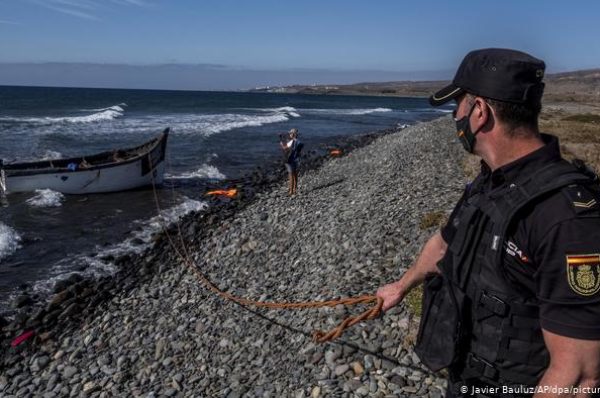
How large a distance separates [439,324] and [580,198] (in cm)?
116

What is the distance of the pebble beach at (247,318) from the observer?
243 inches

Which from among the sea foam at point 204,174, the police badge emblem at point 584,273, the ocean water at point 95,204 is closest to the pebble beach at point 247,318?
the ocean water at point 95,204

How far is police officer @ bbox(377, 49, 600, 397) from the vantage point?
6.76 feet

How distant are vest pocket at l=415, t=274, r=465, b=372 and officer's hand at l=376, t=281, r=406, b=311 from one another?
0.48m

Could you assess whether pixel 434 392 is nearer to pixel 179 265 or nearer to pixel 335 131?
pixel 179 265

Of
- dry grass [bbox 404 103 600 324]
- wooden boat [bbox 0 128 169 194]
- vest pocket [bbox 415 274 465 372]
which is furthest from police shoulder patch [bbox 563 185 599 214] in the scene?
wooden boat [bbox 0 128 169 194]

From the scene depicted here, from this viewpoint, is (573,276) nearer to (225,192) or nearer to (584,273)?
(584,273)

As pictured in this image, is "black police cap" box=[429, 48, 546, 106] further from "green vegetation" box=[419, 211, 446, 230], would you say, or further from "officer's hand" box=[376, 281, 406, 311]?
"green vegetation" box=[419, 211, 446, 230]

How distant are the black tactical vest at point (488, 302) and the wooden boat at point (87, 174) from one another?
70.8 ft

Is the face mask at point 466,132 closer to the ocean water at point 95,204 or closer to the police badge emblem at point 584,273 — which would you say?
the police badge emblem at point 584,273

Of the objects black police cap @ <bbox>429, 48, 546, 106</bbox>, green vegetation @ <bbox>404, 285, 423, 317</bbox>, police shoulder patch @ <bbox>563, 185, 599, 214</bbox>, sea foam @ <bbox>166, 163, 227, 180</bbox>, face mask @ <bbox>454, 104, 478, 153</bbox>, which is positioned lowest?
sea foam @ <bbox>166, 163, 227, 180</bbox>

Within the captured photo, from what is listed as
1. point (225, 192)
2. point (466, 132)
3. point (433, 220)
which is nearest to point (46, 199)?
point (225, 192)

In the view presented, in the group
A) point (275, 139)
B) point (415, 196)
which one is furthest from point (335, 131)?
point (415, 196)

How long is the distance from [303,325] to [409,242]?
11.1ft
